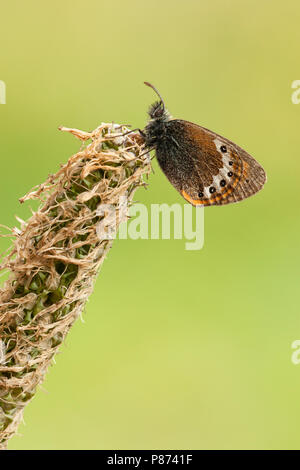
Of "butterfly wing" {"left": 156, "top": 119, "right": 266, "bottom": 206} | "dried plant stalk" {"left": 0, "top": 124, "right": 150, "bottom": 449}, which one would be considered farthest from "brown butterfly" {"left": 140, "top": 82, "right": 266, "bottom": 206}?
"dried plant stalk" {"left": 0, "top": 124, "right": 150, "bottom": 449}

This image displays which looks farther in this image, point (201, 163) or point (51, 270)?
point (201, 163)

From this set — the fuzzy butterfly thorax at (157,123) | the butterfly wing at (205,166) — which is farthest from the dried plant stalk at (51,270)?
the butterfly wing at (205,166)

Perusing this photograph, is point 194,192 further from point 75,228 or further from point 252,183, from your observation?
point 75,228

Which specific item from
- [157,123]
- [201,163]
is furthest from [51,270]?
[201,163]

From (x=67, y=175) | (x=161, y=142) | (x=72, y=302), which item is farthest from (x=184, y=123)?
(x=72, y=302)

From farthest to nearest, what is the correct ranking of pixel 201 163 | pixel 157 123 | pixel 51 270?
pixel 201 163, pixel 157 123, pixel 51 270

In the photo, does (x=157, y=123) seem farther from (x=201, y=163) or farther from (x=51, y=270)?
(x=51, y=270)
